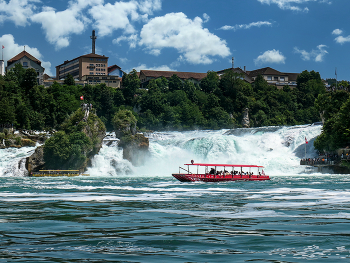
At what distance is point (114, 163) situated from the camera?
3191 inches

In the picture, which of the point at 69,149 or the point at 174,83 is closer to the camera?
the point at 69,149

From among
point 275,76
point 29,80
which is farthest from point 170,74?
point 29,80

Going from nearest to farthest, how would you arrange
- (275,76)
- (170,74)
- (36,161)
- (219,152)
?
(36,161)
(219,152)
(170,74)
(275,76)

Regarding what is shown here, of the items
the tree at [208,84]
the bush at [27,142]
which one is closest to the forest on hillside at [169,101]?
the tree at [208,84]

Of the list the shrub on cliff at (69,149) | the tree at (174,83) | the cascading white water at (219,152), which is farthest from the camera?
the tree at (174,83)

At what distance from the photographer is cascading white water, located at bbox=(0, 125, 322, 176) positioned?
261ft

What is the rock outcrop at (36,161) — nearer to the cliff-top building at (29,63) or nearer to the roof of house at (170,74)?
the cliff-top building at (29,63)

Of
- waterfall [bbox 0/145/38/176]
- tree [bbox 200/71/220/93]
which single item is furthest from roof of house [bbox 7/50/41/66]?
waterfall [bbox 0/145/38/176]

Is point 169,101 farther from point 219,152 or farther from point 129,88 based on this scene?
point 219,152

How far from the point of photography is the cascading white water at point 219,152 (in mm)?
79438

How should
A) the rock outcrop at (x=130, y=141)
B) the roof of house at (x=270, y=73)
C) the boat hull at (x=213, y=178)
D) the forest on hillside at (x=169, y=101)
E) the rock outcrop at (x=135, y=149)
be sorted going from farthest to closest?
the roof of house at (x=270, y=73) → the forest on hillside at (x=169, y=101) → the rock outcrop at (x=130, y=141) → the rock outcrop at (x=135, y=149) → the boat hull at (x=213, y=178)

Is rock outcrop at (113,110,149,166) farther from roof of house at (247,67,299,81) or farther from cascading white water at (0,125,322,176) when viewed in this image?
roof of house at (247,67,299,81)

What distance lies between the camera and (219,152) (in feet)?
275

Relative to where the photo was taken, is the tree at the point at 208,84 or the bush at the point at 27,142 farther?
the tree at the point at 208,84
